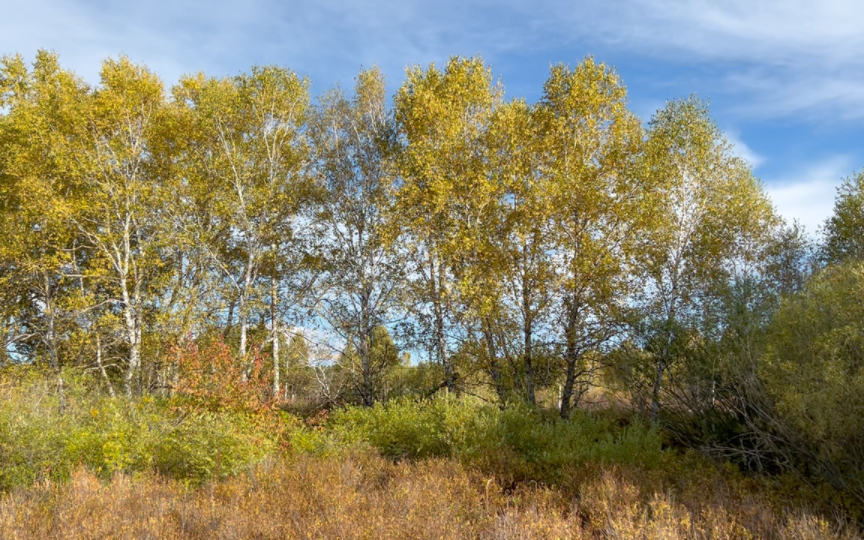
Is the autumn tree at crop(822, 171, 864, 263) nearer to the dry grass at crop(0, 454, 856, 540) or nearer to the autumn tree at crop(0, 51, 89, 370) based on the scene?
the dry grass at crop(0, 454, 856, 540)

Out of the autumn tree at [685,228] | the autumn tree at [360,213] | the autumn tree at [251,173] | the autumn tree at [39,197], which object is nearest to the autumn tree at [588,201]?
the autumn tree at [685,228]

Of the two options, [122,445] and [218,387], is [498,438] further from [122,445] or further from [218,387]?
[122,445]

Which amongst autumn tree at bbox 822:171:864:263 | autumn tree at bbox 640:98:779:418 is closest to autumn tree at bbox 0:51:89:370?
autumn tree at bbox 640:98:779:418

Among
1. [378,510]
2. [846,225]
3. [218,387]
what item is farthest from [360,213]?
[846,225]

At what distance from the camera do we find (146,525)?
Answer: 17.1 feet

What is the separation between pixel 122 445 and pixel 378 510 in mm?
5180

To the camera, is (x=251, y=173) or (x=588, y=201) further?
(x=251, y=173)

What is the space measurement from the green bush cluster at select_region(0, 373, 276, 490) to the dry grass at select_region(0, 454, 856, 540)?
2.32ft

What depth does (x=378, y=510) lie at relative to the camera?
5566mm

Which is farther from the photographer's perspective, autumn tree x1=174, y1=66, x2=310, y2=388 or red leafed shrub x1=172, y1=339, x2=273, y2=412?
autumn tree x1=174, y1=66, x2=310, y2=388

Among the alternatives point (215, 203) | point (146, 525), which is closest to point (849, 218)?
point (215, 203)

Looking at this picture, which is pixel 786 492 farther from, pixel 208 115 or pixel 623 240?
pixel 208 115

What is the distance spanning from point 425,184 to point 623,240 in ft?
18.4

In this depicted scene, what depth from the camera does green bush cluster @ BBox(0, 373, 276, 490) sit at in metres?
7.84
